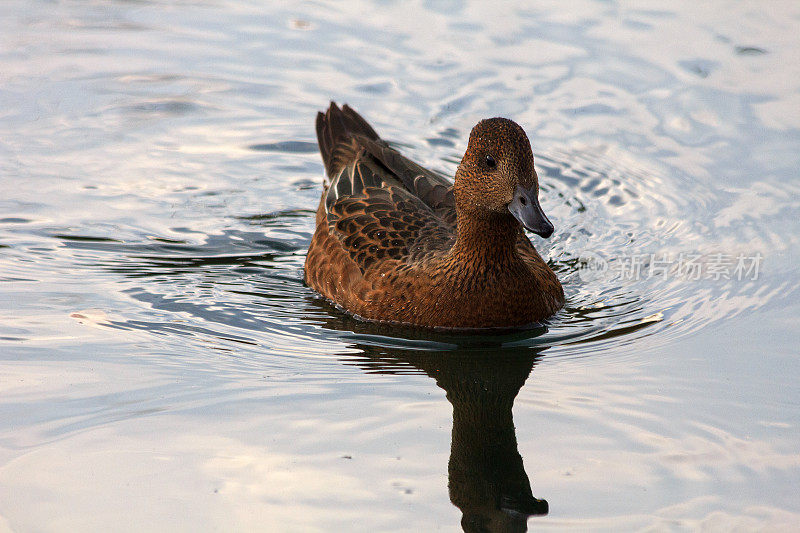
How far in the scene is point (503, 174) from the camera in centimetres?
764

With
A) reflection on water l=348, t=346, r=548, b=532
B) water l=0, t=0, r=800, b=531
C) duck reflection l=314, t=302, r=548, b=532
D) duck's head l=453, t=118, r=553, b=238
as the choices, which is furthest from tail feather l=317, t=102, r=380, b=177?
reflection on water l=348, t=346, r=548, b=532

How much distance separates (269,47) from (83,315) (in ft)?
20.1

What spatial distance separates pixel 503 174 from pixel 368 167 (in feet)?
7.87

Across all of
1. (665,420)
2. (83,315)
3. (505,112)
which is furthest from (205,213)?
(665,420)

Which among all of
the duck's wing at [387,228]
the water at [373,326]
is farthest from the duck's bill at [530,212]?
the duck's wing at [387,228]

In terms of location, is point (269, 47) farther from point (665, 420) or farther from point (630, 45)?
point (665, 420)

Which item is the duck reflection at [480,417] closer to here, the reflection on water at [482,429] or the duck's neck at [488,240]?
the reflection on water at [482,429]

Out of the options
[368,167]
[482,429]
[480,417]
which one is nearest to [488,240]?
[480,417]

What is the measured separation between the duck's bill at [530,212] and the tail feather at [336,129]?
130 inches

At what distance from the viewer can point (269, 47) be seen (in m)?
13.5

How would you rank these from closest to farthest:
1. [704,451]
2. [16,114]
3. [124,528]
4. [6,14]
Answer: [124,528] → [704,451] → [16,114] → [6,14]

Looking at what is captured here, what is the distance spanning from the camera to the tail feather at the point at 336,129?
1066 cm

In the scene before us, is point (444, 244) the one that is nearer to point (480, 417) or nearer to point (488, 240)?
point (488, 240)

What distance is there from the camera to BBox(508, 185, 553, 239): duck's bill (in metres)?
7.27
